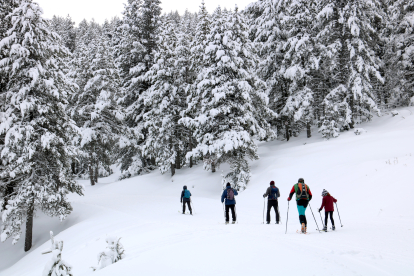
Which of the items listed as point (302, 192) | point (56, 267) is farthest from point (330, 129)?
point (56, 267)

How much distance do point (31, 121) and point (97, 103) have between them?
1214 centimetres

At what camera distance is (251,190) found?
18953mm

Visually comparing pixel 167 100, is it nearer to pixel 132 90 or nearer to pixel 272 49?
pixel 132 90

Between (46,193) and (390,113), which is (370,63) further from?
(46,193)

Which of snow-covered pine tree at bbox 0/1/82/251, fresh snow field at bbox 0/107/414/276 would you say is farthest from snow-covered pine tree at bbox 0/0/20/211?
fresh snow field at bbox 0/107/414/276

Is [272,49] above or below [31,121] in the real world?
above

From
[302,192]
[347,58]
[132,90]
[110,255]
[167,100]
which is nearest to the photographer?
[110,255]

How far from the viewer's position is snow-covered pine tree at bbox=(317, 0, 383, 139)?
73.2 ft

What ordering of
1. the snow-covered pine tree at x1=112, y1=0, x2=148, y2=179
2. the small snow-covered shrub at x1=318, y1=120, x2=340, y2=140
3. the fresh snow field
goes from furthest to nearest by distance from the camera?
the snow-covered pine tree at x1=112, y1=0, x2=148, y2=179
the small snow-covered shrub at x1=318, y1=120, x2=340, y2=140
the fresh snow field

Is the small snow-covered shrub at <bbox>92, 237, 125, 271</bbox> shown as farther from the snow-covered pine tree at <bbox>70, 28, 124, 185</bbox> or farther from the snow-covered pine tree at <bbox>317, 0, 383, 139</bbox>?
the snow-covered pine tree at <bbox>70, 28, 124, 185</bbox>

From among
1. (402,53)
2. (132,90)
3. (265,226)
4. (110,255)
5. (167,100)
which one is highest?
(402,53)

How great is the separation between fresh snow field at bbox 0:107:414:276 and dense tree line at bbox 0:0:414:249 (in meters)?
1.95

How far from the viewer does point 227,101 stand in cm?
2055

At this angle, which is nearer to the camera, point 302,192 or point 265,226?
point 302,192
